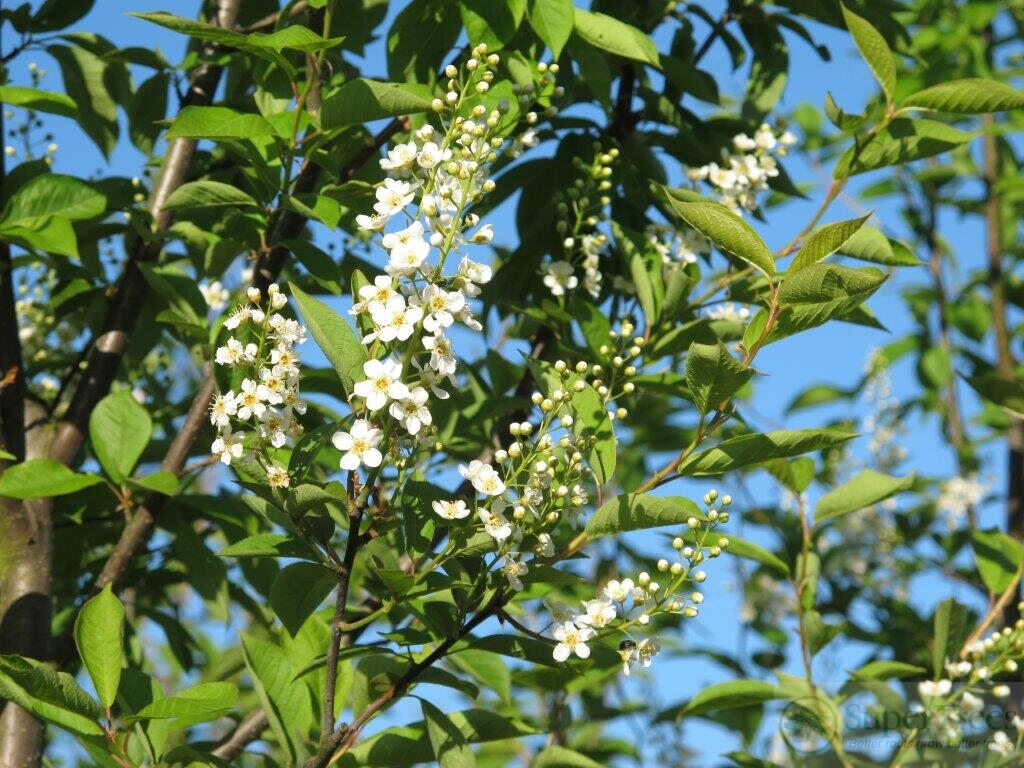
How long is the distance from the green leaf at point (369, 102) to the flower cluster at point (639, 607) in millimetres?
799

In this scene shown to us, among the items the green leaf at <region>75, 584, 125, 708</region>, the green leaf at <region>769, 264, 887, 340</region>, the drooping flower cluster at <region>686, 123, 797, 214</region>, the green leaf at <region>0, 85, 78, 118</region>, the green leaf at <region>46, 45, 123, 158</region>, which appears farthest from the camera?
the green leaf at <region>46, 45, 123, 158</region>

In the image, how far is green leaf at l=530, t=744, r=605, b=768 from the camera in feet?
7.27

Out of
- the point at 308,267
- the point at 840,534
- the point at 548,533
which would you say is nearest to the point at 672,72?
the point at 308,267

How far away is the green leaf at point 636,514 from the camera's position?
159cm

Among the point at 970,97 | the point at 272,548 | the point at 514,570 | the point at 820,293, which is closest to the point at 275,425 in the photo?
the point at 272,548

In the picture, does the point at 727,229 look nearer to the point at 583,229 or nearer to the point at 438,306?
the point at 438,306

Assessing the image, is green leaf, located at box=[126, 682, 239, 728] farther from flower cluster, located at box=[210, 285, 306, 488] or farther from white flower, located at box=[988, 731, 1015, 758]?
white flower, located at box=[988, 731, 1015, 758]

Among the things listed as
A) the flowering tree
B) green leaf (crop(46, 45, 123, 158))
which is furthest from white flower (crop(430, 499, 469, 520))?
green leaf (crop(46, 45, 123, 158))

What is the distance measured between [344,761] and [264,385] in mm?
692

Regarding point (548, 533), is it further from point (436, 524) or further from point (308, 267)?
point (308, 267)

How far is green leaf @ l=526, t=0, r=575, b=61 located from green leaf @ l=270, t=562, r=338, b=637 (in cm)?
99

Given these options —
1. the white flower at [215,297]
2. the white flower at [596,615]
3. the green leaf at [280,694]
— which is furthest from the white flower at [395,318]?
the white flower at [215,297]

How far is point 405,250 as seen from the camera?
4.74 feet

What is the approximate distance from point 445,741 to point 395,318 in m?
0.73
